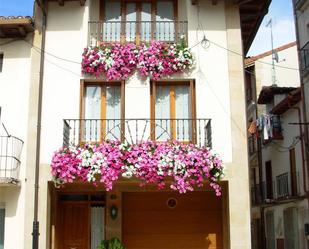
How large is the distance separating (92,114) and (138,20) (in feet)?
10.2

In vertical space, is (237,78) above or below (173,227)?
above

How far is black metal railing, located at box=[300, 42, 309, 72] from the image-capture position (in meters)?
21.7

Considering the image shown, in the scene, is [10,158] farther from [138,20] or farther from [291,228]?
[291,228]

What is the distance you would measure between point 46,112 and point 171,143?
3.49 meters

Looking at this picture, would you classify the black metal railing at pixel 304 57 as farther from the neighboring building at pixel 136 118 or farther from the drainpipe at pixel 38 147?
the drainpipe at pixel 38 147

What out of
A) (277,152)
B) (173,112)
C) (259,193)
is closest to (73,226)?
(173,112)

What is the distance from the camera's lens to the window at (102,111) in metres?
15.2

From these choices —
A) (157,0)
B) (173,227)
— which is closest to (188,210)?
(173,227)

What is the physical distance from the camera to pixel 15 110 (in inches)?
595

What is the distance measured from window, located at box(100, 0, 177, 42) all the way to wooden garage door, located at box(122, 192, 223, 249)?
459 centimetres

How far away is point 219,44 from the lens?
1550cm

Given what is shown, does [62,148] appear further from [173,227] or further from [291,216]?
[291,216]

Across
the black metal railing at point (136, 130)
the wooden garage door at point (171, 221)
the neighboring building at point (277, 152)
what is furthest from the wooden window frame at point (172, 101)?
the neighboring building at point (277, 152)

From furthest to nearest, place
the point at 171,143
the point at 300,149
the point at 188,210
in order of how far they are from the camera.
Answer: the point at 300,149 < the point at 188,210 < the point at 171,143
